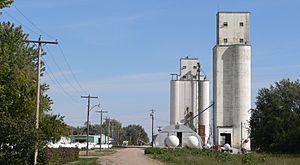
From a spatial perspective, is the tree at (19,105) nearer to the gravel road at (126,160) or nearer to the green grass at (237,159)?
the gravel road at (126,160)

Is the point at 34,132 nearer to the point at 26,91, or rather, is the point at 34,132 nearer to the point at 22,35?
the point at 26,91

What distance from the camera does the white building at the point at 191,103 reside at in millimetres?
108438

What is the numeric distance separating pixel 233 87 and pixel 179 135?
17.4 meters

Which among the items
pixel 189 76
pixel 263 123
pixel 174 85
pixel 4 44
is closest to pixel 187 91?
pixel 174 85

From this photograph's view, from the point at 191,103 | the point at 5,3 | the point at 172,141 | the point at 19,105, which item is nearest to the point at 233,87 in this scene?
the point at 191,103

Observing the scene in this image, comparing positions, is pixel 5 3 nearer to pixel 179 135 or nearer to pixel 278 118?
pixel 278 118

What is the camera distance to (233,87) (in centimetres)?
9556

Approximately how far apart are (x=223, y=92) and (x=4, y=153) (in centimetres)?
6434

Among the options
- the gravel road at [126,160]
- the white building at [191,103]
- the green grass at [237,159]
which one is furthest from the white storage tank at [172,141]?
the white building at [191,103]

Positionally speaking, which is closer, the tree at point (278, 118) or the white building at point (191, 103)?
the tree at point (278, 118)

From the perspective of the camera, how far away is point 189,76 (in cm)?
12494

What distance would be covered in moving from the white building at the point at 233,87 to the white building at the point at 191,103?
809cm

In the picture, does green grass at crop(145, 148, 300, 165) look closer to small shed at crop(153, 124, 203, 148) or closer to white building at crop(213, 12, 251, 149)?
small shed at crop(153, 124, 203, 148)

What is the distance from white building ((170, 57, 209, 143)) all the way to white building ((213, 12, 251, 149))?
8.09 meters
